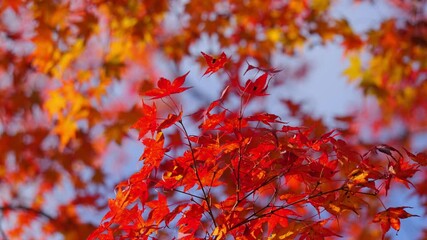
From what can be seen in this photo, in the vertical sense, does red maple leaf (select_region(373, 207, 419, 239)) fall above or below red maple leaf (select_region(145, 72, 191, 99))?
below

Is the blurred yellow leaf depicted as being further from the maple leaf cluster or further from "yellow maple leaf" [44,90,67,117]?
the maple leaf cluster

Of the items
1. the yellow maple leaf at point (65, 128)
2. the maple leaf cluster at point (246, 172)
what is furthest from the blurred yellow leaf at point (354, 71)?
the maple leaf cluster at point (246, 172)

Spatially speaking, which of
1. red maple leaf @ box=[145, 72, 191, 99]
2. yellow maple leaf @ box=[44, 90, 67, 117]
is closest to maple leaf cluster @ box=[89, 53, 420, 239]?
red maple leaf @ box=[145, 72, 191, 99]

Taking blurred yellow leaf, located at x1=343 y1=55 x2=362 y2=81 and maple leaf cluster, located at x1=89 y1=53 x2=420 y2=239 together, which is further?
blurred yellow leaf, located at x1=343 y1=55 x2=362 y2=81

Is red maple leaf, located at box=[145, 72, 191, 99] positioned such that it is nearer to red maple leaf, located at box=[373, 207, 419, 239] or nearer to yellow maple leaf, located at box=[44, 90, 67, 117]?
red maple leaf, located at box=[373, 207, 419, 239]

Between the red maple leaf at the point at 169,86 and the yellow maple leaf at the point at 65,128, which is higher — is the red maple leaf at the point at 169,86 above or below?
below

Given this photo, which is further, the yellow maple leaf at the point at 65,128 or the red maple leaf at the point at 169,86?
the yellow maple leaf at the point at 65,128

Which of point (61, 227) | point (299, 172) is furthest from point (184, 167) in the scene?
point (61, 227)

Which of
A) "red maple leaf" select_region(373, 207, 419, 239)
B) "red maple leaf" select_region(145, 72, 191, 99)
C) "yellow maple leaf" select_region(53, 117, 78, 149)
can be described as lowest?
"red maple leaf" select_region(373, 207, 419, 239)

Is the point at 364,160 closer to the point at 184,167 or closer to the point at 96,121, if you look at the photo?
the point at 184,167

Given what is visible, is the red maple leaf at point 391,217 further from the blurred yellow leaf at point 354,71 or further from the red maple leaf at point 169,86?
the blurred yellow leaf at point 354,71

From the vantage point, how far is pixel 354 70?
545cm

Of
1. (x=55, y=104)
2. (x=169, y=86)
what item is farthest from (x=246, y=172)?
(x=55, y=104)

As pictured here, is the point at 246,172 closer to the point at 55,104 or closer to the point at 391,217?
the point at 391,217
